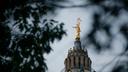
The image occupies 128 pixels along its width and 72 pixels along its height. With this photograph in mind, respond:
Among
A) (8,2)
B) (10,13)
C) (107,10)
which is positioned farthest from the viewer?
(10,13)

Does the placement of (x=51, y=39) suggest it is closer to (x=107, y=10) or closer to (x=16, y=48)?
(x=16, y=48)

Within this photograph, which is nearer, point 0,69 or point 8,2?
point 8,2

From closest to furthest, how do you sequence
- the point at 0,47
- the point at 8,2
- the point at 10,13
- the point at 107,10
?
the point at 107,10, the point at 8,2, the point at 10,13, the point at 0,47

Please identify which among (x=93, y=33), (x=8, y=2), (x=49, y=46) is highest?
(x=49, y=46)

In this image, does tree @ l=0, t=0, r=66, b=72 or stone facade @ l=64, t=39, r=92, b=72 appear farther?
stone facade @ l=64, t=39, r=92, b=72

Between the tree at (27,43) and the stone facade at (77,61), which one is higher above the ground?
the stone facade at (77,61)

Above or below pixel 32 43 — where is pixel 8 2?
below

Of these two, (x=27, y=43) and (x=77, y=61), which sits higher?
(x=77, y=61)

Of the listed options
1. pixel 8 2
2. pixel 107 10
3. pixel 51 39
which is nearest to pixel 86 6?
pixel 107 10

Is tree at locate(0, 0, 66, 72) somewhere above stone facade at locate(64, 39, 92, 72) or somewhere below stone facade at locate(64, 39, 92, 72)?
below

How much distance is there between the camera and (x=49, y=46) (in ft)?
30.5

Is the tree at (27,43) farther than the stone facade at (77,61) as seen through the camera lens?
No

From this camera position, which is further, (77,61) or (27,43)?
(77,61)

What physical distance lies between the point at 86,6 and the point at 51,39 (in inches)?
116
